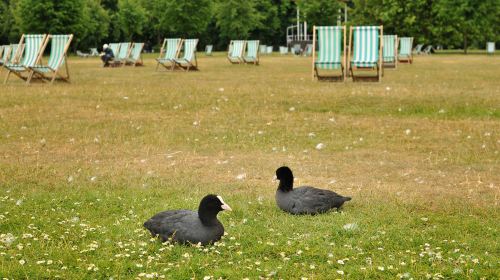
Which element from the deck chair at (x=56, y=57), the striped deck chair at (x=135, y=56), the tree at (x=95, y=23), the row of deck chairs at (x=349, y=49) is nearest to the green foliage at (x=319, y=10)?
the tree at (x=95, y=23)

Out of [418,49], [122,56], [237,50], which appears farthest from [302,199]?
[418,49]

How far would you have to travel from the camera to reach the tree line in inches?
1919

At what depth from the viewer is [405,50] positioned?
30391mm

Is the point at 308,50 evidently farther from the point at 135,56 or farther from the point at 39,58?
the point at 39,58

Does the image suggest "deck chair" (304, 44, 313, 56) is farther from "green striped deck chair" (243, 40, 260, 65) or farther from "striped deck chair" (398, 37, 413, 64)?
"green striped deck chair" (243, 40, 260, 65)

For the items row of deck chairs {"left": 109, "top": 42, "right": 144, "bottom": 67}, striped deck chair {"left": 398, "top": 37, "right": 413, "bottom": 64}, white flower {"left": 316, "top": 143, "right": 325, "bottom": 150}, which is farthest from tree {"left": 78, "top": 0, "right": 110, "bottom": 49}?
white flower {"left": 316, "top": 143, "right": 325, "bottom": 150}

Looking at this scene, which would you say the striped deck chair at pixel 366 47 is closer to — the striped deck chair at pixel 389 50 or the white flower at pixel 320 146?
the striped deck chair at pixel 389 50

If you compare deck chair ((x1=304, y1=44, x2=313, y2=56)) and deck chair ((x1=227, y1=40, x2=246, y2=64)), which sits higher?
deck chair ((x1=227, y1=40, x2=246, y2=64))

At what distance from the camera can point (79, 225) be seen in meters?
5.05

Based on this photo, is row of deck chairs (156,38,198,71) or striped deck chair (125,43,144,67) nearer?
row of deck chairs (156,38,198,71)

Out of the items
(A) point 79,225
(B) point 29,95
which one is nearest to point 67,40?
(B) point 29,95

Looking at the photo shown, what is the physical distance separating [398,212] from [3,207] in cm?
318

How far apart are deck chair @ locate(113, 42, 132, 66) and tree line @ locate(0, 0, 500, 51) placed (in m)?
22.0

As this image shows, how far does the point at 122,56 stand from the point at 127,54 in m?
0.51
